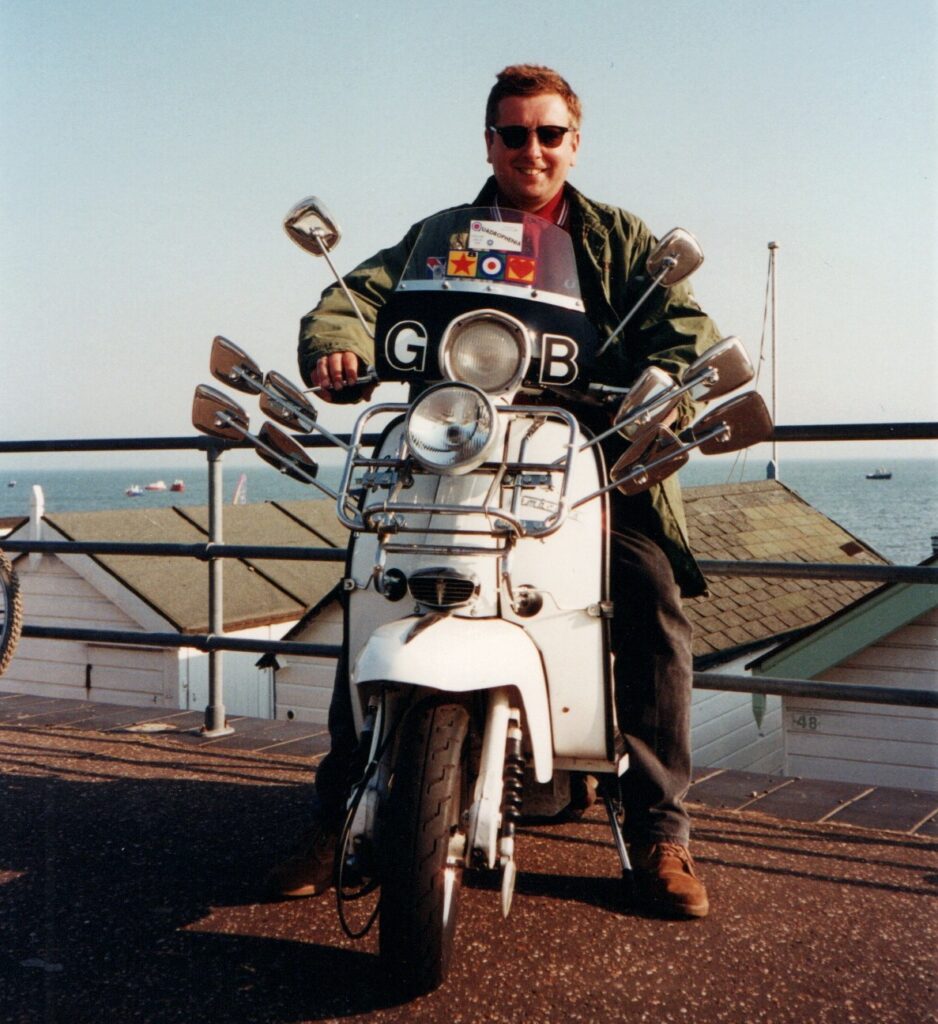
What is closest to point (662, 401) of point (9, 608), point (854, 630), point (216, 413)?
point (216, 413)

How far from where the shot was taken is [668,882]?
2.51m

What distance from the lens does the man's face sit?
271cm

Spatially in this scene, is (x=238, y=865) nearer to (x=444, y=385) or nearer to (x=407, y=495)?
(x=407, y=495)

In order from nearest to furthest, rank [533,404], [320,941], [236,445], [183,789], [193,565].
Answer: [320,941] → [533,404] → [183,789] → [236,445] → [193,565]

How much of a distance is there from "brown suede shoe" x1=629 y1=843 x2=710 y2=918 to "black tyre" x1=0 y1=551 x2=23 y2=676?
2946 mm

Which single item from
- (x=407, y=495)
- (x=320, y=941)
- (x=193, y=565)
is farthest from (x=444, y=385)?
(x=193, y=565)

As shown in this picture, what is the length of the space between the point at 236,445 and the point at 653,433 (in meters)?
2.10

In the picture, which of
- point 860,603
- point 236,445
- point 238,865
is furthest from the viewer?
point 860,603

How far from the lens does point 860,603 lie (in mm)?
9406

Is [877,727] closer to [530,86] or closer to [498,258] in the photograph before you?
[530,86]

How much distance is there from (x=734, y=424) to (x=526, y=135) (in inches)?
34.0

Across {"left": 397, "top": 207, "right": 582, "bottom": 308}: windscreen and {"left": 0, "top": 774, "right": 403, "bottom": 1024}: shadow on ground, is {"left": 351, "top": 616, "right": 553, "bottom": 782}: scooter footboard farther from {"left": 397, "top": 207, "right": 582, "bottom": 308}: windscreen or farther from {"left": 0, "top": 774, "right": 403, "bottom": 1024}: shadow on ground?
{"left": 397, "top": 207, "right": 582, "bottom": 308}: windscreen

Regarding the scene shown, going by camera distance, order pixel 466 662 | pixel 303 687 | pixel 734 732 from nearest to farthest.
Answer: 1. pixel 466 662
2. pixel 734 732
3. pixel 303 687

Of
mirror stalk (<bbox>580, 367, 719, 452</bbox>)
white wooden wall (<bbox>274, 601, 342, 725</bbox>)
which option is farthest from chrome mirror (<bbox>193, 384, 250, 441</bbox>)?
white wooden wall (<bbox>274, 601, 342, 725</bbox>)
